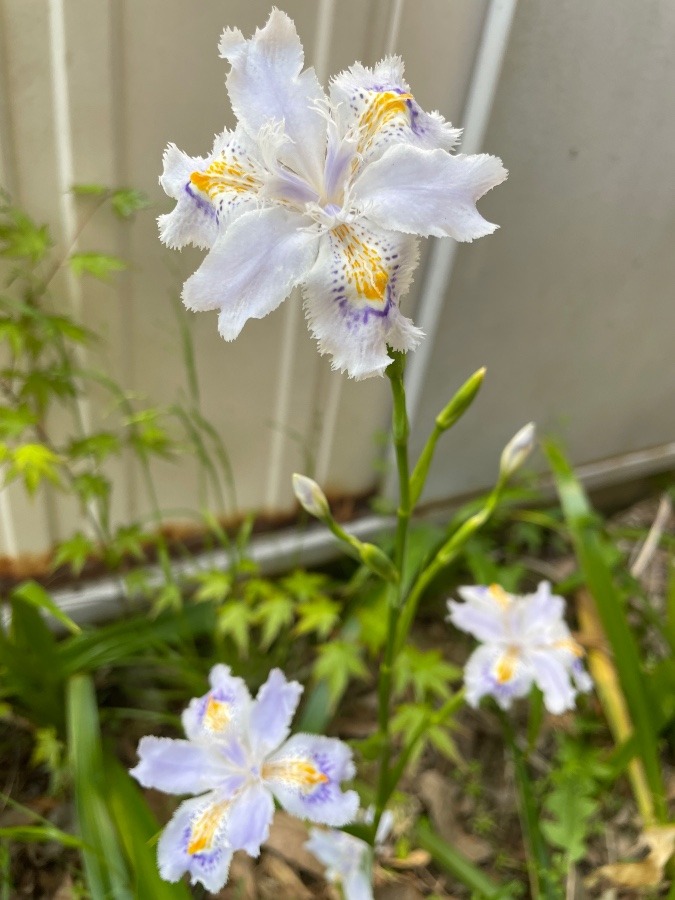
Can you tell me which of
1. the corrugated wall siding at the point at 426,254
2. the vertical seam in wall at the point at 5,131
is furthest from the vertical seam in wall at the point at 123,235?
the vertical seam in wall at the point at 5,131

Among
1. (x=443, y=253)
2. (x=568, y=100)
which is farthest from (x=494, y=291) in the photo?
(x=568, y=100)

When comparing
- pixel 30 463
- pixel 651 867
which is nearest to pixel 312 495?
pixel 30 463

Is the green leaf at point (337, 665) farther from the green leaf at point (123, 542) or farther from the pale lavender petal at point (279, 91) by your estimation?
the pale lavender petal at point (279, 91)

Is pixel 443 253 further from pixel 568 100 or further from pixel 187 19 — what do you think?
pixel 187 19

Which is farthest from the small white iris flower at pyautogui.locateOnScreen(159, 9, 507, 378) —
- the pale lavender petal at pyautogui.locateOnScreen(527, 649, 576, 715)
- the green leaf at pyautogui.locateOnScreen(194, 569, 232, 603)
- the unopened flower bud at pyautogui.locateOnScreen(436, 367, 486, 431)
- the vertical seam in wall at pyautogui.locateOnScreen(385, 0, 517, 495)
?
the green leaf at pyautogui.locateOnScreen(194, 569, 232, 603)

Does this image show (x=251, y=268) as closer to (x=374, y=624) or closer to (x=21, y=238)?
(x=21, y=238)

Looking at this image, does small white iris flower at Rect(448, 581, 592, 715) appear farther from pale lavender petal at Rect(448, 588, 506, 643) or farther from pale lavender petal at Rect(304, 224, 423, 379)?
pale lavender petal at Rect(304, 224, 423, 379)
